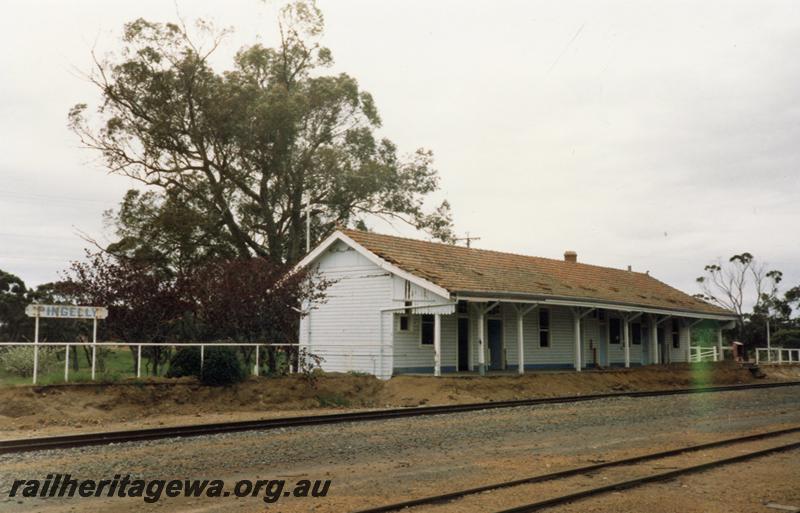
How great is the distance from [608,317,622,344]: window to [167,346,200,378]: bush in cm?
1922

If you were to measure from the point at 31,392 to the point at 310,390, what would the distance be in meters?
6.96

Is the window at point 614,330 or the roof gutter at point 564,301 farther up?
the roof gutter at point 564,301

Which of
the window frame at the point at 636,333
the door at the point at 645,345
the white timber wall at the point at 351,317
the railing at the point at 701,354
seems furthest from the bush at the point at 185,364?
Answer: the railing at the point at 701,354

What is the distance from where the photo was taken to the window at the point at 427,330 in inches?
957

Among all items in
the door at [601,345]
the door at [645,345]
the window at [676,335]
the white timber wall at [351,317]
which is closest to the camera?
the white timber wall at [351,317]

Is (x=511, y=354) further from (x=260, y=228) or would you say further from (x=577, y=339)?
(x=260, y=228)

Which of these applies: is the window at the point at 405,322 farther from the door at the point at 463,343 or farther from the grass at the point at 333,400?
the grass at the point at 333,400

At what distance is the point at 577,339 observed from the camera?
27.3 m

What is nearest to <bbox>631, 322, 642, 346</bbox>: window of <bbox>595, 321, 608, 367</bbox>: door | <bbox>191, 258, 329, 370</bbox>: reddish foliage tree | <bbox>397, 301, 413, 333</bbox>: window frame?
<bbox>595, 321, 608, 367</bbox>: door

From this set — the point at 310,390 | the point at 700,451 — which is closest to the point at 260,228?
the point at 310,390

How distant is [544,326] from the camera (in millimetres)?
28156

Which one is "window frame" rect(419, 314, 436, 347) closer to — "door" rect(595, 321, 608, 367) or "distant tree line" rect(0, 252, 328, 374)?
"distant tree line" rect(0, 252, 328, 374)

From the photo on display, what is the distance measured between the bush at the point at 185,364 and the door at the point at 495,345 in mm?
11041

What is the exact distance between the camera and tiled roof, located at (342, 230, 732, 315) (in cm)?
2367
